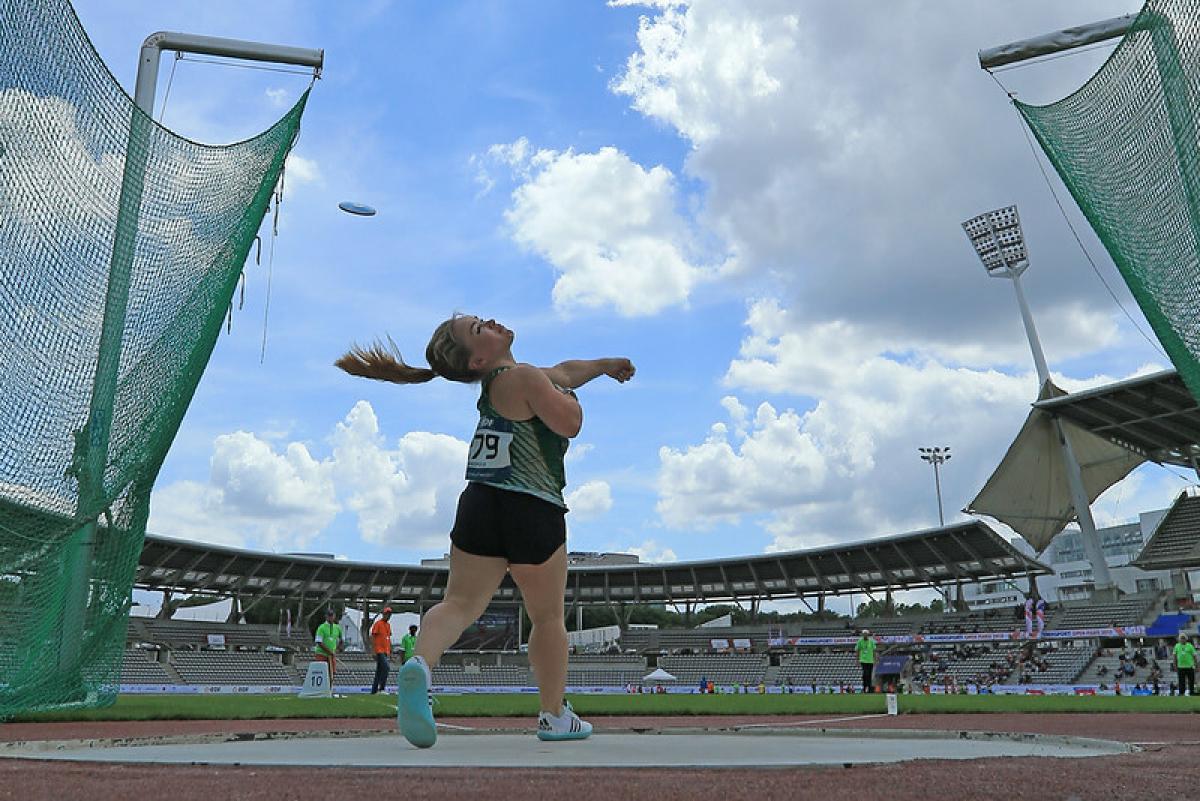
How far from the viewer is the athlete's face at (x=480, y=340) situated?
14.6 feet

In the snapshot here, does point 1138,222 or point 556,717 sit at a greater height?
point 1138,222

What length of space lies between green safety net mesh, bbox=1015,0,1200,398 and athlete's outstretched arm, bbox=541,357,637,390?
377 cm

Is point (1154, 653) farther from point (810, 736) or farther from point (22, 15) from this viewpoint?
point (22, 15)

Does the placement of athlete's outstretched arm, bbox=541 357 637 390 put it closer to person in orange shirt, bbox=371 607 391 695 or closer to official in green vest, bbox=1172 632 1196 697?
person in orange shirt, bbox=371 607 391 695

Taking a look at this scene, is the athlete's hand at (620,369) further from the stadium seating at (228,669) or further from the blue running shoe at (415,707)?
the stadium seating at (228,669)

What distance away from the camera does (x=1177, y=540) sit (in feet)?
133

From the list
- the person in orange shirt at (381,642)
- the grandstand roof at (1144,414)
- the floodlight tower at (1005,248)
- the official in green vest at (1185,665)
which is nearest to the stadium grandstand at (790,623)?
the grandstand roof at (1144,414)

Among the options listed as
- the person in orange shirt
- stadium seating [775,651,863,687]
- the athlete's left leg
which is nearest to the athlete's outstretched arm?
the athlete's left leg

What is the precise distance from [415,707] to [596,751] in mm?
730

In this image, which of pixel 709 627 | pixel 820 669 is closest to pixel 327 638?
pixel 820 669

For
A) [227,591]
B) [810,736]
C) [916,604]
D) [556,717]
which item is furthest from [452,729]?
[916,604]

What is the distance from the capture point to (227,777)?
100 inches

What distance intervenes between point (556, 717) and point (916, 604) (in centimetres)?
5704

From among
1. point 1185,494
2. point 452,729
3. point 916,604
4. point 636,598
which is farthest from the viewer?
point 916,604
